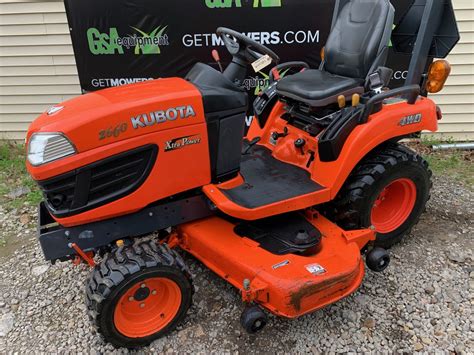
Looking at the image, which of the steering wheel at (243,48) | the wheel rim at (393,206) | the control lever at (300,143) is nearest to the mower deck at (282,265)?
the wheel rim at (393,206)

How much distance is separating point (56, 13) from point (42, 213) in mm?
3101

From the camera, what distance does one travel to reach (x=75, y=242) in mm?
2453

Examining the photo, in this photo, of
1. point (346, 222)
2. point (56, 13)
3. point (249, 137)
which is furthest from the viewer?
point (56, 13)

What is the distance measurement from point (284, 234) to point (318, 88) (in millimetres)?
992

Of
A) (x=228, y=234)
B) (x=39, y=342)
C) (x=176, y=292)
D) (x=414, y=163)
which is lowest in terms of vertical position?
(x=39, y=342)

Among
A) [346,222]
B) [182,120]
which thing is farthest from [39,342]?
[346,222]

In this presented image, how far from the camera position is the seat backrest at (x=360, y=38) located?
3133mm

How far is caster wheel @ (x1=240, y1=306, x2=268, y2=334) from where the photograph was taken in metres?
2.34

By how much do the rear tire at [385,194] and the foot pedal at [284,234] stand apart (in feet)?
1.11

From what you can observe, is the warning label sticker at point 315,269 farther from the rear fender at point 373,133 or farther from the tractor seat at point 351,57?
the tractor seat at point 351,57

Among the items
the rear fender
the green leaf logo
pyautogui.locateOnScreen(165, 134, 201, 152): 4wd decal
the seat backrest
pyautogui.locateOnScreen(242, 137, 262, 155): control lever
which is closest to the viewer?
pyautogui.locateOnScreen(165, 134, 201, 152): 4wd decal

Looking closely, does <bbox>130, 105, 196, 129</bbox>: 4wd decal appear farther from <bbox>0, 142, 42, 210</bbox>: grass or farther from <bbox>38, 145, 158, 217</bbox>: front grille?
<bbox>0, 142, 42, 210</bbox>: grass

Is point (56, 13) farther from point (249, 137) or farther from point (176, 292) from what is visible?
point (176, 292)

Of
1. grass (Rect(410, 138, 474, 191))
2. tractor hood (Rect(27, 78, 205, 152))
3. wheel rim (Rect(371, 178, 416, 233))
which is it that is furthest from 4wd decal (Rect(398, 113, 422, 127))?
grass (Rect(410, 138, 474, 191))
